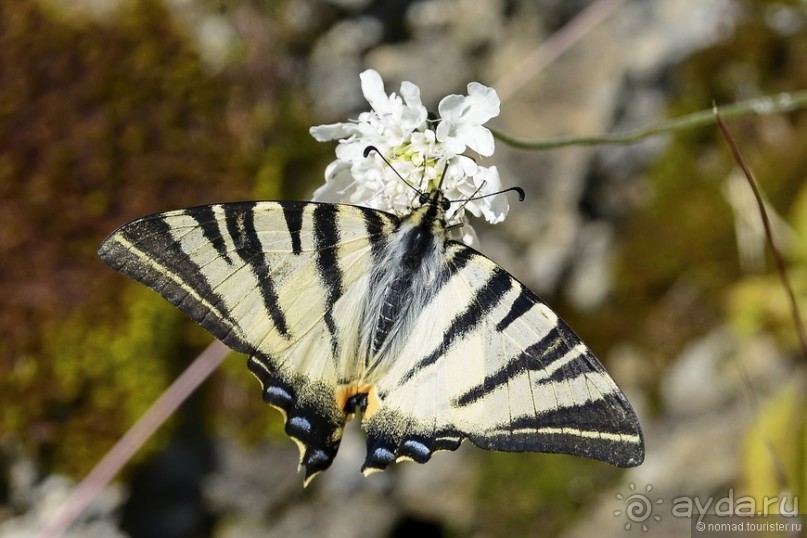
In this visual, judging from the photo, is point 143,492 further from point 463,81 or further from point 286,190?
point 463,81

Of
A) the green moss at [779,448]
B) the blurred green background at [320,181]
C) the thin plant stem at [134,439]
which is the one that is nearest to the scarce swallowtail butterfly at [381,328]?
the thin plant stem at [134,439]


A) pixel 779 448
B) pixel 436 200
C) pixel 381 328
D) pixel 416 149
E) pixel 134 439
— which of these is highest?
pixel 416 149

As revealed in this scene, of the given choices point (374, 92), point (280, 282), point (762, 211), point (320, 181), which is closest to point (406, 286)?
point (280, 282)

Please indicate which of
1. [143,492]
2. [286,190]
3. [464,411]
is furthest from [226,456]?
[464,411]

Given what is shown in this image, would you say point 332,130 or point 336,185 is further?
point 336,185

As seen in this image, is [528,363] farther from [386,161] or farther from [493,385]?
[386,161]

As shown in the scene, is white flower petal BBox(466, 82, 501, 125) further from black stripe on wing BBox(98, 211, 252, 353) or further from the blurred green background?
the blurred green background

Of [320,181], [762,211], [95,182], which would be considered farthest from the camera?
[320,181]

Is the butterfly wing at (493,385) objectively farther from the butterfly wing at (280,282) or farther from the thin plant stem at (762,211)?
→ the thin plant stem at (762,211)
